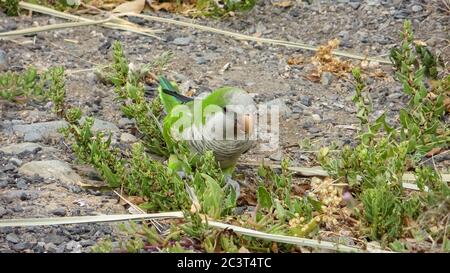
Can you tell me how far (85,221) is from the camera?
353cm

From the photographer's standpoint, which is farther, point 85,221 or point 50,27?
point 50,27

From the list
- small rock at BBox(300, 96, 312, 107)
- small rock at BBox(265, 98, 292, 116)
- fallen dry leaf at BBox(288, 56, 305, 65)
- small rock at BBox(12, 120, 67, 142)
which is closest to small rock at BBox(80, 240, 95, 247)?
small rock at BBox(12, 120, 67, 142)

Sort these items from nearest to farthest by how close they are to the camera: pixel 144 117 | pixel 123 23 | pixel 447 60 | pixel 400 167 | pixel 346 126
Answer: pixel 400 167, pixel 144 117, pixel 346 126, pixel 447 60, pixel 123 23

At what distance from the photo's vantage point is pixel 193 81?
509cm

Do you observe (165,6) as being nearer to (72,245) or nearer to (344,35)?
(344,35)

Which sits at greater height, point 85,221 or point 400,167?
point 400,167

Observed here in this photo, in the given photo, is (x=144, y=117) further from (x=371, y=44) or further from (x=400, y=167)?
(x=371, y=44)

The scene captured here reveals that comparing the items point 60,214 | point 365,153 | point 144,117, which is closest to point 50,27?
point 144,117

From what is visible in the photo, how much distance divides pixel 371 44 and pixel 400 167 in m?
2.00

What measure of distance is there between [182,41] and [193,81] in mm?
498

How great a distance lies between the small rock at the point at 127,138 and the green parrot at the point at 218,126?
1.21ft

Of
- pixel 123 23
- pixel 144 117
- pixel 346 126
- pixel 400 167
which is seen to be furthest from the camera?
pixel 123 23

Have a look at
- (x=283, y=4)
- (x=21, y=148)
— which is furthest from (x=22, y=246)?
(x=283, y=4)

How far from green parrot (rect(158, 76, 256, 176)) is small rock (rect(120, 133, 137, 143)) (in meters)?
0.37
